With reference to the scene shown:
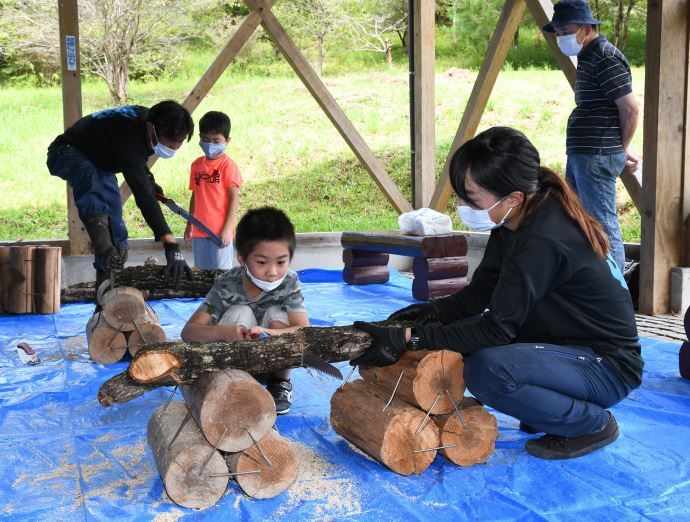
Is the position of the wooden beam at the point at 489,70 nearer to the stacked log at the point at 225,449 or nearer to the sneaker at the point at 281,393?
the sneaker at the point at 281,393

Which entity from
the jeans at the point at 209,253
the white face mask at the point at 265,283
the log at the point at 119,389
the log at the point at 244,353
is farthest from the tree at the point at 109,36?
the log at the point at 119,389

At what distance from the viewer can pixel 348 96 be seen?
53.4 feet

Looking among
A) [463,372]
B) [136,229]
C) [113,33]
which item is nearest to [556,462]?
[463,372]

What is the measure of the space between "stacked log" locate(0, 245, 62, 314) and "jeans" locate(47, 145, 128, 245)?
119cm

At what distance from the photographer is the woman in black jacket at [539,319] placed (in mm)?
2828

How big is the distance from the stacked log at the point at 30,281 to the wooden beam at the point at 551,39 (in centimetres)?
453

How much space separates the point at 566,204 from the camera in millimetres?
2893

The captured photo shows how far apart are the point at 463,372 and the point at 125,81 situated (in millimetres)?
13513

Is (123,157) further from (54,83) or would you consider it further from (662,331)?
(54,83)

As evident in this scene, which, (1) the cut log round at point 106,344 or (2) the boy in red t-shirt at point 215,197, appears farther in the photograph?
(2) the boy in red t-shirt at point 215,197

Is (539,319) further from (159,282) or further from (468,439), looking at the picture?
(159,282)

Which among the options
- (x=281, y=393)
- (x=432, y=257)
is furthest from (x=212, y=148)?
(x=281, y=393)

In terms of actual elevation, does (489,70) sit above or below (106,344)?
above

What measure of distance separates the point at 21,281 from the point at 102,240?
166 centimetres
